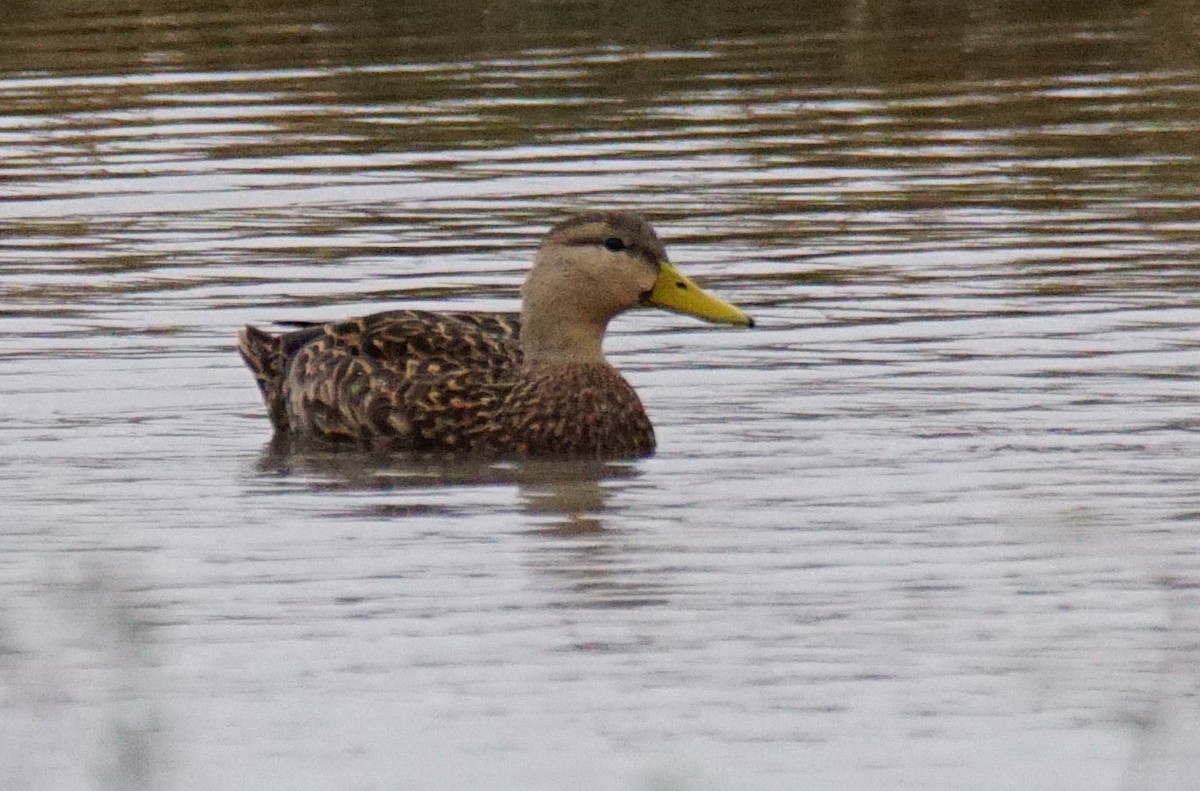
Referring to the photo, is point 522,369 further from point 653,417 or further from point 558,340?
point 653,417

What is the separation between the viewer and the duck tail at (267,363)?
37.6 feet

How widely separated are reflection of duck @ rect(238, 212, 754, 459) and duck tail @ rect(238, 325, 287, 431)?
70mm

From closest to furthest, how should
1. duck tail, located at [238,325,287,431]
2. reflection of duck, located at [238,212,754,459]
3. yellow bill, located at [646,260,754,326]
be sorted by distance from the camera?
reflection of duck, located at [238,212,754,459] → yellow bill, located at [646,260,754,326] → duck tail, located at [238,325,287,431]

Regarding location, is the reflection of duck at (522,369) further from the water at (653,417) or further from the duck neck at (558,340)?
the water at (653,417)

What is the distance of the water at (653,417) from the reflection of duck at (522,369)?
0.22 metres

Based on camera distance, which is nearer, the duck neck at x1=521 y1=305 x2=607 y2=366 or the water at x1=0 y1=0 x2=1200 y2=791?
the water at x1=0 y1=0 x2=1200 y2=791

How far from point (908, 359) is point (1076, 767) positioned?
553 cm

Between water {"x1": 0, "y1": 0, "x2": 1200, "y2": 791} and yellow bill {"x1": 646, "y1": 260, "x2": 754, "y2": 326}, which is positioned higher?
yellow bill {"x1": 646, "y1": 260, "x2": 754, "y2": 326}

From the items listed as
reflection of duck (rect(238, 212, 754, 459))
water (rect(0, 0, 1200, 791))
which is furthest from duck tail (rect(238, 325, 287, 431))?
water (rect(0, 0, 1200, 791))

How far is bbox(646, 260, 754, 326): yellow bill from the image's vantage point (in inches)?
428

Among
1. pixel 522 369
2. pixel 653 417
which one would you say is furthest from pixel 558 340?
pixel 653 417

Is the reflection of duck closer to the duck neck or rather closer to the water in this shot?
the duck neck

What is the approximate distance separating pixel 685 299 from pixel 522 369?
0.63m

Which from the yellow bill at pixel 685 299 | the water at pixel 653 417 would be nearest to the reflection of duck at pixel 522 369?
the yellow bill at pixel 685 299
